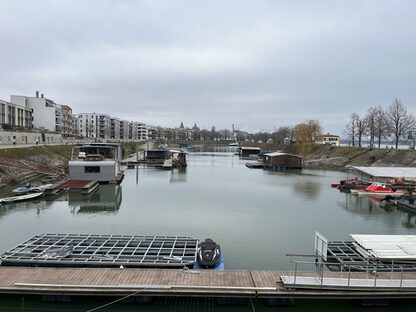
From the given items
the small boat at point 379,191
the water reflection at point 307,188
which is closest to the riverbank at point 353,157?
the water reflection at point 307,188

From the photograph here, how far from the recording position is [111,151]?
51875 mm

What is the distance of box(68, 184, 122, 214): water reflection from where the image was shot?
2809 centimetres

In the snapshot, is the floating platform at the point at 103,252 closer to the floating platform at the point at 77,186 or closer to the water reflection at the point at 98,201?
the water reflection at the point at 98,201

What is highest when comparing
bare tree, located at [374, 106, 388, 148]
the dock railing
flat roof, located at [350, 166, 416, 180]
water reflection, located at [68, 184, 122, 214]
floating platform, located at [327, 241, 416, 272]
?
bare tree, located at [374, 106, 388, 148]

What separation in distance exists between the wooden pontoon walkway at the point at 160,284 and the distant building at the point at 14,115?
73.8 m

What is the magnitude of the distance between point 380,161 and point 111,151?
1872 inches

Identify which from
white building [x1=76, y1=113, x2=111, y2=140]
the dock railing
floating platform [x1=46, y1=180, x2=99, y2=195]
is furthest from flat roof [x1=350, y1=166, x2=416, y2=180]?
white building [x1=76, y1=113, x2=111, y2=140]

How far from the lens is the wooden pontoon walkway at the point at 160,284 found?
11.3m

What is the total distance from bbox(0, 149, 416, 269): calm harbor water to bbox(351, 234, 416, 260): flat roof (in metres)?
3.16

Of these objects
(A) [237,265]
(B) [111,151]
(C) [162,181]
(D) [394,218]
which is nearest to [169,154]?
(B) [111,151]

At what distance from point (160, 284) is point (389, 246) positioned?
11032mm

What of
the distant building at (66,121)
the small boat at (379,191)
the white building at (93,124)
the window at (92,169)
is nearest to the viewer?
the small boat at (379,191)

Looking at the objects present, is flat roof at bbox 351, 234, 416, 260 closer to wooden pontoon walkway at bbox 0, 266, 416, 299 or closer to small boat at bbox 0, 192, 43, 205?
wooden pontoon walkway at bbox 0, 266, 416, 299

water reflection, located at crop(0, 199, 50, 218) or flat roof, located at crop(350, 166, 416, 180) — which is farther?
flat roof, located at crop(350, 166, 416, 180)
